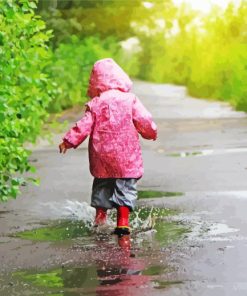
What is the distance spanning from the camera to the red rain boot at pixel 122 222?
6957 mm

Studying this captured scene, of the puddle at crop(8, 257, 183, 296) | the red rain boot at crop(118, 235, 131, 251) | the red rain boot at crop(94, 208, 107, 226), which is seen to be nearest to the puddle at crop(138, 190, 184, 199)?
the red rain boot at crop(94, 208, 107, 226)

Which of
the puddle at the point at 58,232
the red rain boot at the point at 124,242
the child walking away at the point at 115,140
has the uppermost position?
the child walking away at the point at 115,140

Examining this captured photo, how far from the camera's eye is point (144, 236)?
683 centimetres

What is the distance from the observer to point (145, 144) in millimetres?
15711

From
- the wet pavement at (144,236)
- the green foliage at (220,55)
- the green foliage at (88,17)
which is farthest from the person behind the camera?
the green foliage at (220,55)

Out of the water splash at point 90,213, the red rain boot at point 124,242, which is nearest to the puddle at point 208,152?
the water splash at point 90,213

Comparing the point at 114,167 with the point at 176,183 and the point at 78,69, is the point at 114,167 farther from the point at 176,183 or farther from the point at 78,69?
the point at 78,69

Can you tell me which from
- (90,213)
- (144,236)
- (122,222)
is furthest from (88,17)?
(144,236)

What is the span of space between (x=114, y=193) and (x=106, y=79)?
932 millimetres

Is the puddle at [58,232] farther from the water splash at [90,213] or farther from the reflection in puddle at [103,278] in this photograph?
the reflection in puddle at [103,278]

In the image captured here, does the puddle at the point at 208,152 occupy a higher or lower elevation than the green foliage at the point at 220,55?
lower

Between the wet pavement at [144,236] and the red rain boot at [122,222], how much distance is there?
4.4 inches

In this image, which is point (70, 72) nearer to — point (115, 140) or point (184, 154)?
point (184, 154)

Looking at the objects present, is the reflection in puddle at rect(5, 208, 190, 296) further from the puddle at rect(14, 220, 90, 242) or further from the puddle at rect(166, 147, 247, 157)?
the puddle at rect(166, 147, 247, 157)
